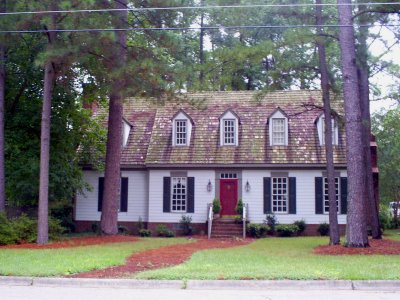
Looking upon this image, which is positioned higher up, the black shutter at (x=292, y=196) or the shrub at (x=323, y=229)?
the black shutter at (x=292, y=196)

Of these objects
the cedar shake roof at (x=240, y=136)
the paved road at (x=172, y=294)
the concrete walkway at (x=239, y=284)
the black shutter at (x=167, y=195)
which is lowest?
the paved road at (x=172, y=294)

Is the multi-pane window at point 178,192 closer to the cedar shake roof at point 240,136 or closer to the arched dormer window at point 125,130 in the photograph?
the cedar shake roof at point 240,136

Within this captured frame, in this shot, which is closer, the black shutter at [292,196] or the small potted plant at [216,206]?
the small potted plant at [216,206]

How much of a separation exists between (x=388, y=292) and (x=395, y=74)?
1158cm

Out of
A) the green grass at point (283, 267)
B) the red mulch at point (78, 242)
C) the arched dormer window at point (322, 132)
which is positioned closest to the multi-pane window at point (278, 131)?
the arched dormer window at point (322, 132)

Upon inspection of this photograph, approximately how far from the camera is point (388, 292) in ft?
34.4

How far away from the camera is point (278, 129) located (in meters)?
28.8

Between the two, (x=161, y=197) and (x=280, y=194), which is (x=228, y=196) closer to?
(x=280, y=194)

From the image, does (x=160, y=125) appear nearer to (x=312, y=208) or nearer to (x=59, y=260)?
(x=312, y=208)

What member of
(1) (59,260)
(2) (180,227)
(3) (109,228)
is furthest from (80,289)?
(2) (180,227)

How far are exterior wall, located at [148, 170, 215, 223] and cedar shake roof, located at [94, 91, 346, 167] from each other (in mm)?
626

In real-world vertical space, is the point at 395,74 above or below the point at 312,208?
above

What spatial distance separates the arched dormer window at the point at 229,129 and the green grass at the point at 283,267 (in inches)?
509

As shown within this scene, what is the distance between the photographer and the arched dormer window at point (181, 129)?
→ 96.0 ft
